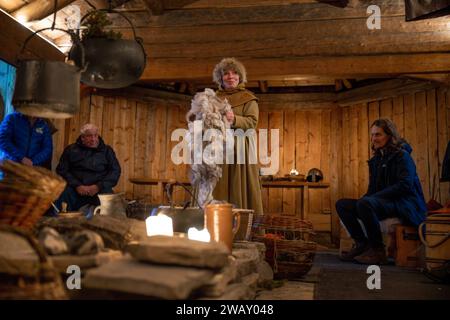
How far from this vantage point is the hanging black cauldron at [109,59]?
2.74 metres

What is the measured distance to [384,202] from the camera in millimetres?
4512

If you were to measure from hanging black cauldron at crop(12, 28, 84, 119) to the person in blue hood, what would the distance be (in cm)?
326

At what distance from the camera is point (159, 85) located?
7582 millimetres

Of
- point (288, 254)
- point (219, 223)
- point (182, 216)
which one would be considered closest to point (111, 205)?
point (182, 216)

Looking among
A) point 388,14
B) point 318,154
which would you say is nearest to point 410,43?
point 388,14

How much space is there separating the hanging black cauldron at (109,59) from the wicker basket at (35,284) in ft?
4.91

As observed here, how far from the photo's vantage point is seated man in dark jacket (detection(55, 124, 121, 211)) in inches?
185

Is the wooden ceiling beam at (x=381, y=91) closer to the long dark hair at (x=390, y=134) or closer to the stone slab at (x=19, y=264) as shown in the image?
the long dark hair at (x=390, y=134)

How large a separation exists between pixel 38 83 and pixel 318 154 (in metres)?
5.92

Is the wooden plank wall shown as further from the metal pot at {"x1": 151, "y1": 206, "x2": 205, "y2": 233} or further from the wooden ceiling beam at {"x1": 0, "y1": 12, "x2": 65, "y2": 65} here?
the wooden ceiling beam at {"x1": 0, "y1": 12, "x2": 65, "y2": 65}

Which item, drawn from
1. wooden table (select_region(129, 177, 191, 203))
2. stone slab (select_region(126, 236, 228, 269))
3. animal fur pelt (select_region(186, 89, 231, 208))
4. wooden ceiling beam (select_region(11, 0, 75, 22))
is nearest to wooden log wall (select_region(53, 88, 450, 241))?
wooden table (select_region(129, 177, 191, 203))

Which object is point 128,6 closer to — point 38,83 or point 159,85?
point 159,85

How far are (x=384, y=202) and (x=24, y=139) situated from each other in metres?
3.63

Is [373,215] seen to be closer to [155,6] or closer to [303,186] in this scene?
[303,186]
